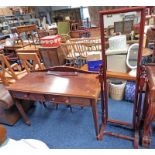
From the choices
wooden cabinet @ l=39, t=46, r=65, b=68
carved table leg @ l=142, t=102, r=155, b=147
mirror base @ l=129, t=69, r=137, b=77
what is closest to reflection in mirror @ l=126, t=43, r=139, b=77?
mirror base @ l=129, t=69, r=137, b=77

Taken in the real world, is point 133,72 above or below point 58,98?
above

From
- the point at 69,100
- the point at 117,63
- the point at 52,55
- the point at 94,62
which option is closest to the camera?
the point at 69,100

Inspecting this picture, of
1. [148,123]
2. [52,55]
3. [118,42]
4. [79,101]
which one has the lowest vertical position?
[148,123]

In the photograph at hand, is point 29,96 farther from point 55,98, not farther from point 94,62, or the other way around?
point 94,62

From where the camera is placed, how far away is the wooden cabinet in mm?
2883

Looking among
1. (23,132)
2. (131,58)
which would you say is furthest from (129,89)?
(23,132)

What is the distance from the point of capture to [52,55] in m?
2.94

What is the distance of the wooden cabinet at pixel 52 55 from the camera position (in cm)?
288

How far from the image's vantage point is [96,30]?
451 centimetres

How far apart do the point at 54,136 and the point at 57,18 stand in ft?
22.6

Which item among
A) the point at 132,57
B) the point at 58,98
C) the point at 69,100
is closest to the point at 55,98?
the point at 58,98
